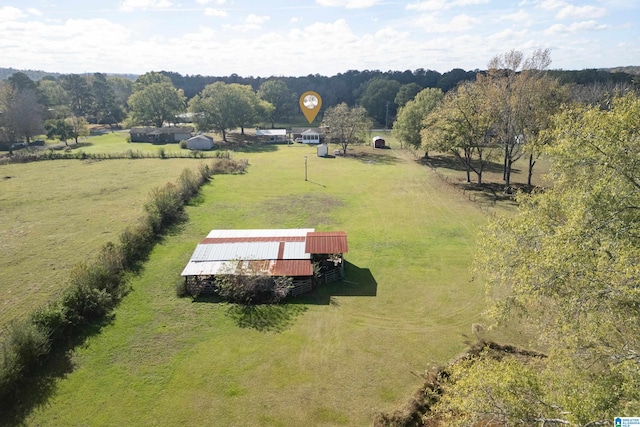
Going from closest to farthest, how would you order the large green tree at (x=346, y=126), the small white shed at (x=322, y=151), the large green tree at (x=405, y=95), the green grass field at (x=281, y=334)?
the green grass field at (x=281, y=334) → the small white shed at (x=322, y=151) → the large green tree at (x=346, y=126) → the large green tree at (x=405, y=95)

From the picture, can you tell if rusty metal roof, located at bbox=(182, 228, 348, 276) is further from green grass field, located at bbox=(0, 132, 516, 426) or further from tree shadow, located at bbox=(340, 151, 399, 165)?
tree shadow, located at bbox=(340, 151, 399, 165)

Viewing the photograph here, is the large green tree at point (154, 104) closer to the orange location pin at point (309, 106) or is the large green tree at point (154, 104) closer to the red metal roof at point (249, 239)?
the orange location pin at point (309, 106)

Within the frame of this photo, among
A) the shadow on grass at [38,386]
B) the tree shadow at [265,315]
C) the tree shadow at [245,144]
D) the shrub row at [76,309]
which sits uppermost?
the tree shadow at [245,144]

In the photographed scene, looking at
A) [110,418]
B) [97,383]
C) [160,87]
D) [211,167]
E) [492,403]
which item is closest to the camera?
[492,403]

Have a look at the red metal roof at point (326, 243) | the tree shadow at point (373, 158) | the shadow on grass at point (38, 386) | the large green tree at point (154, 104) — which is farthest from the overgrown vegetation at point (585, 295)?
the large green tree at point (154, 104)

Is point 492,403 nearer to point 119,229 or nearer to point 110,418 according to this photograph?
point 110,418

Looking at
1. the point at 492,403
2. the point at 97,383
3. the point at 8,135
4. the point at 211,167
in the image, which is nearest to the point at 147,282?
the point at 97,383

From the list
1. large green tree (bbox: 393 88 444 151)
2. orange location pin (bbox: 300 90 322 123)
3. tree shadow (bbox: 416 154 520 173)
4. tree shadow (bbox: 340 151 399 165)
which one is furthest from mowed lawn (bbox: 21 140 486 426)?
orange location pin (bbox: 300 90 322 123)
